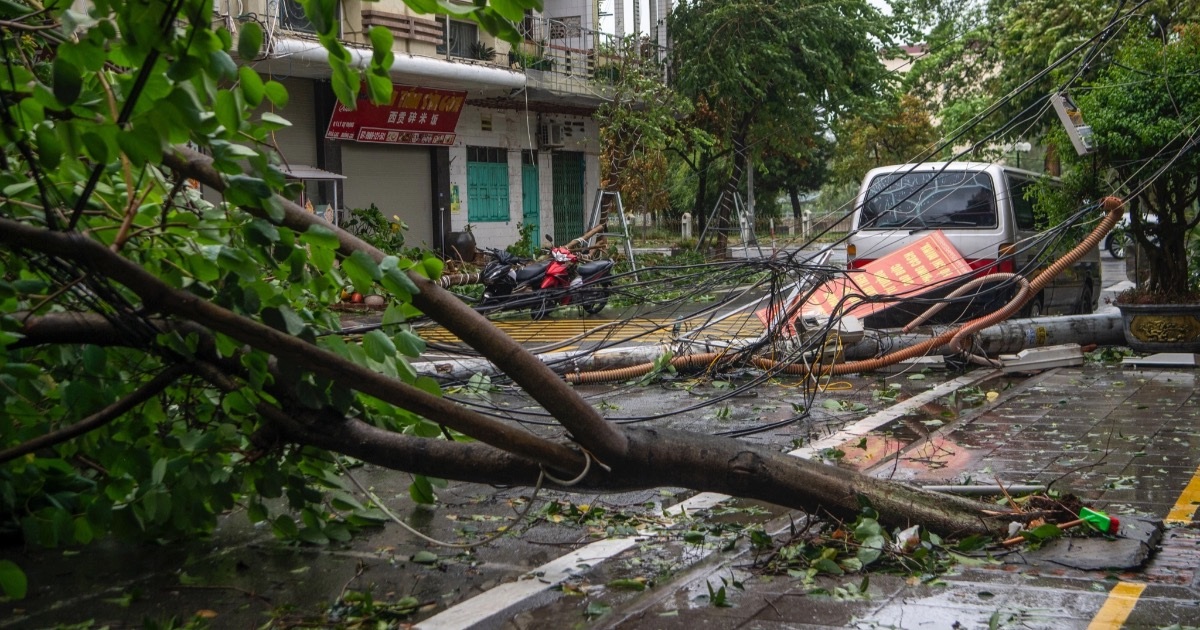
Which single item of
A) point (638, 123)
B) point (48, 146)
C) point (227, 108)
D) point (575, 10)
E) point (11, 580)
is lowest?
point (11, 580)

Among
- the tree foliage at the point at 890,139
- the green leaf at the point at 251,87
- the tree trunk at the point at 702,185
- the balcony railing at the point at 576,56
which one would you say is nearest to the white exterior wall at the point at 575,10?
the balcony railing at the point at 576,56

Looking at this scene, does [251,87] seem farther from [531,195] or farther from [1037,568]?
[531,195]

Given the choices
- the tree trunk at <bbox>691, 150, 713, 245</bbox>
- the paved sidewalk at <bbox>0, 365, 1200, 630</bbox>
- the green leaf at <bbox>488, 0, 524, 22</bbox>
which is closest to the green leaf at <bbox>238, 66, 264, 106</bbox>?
the green leaf at <bbox>488, 0, 524, 22</bbox>

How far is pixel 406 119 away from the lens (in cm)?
2125

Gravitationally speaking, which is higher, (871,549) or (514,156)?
(514,156)

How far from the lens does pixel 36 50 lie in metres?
4.83

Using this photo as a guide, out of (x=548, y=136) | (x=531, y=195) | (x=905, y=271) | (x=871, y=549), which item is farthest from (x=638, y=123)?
(x=871, y=549)

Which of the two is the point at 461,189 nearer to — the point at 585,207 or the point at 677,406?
the point at 585,207

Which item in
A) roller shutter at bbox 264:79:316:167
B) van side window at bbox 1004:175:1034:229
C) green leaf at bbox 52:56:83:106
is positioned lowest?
van side window at bbox 1004:175:1034:229

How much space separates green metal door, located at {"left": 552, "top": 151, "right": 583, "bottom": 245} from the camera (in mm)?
27000

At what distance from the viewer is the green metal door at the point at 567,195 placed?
27000 mm

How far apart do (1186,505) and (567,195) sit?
2240 centimetres

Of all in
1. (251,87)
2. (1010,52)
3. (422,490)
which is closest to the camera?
(251,87)

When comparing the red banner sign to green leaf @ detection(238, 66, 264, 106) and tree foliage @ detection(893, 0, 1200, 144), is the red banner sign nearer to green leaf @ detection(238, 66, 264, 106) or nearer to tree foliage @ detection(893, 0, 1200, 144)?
tree foliage @ detection(893, 0, 1200, 144)
